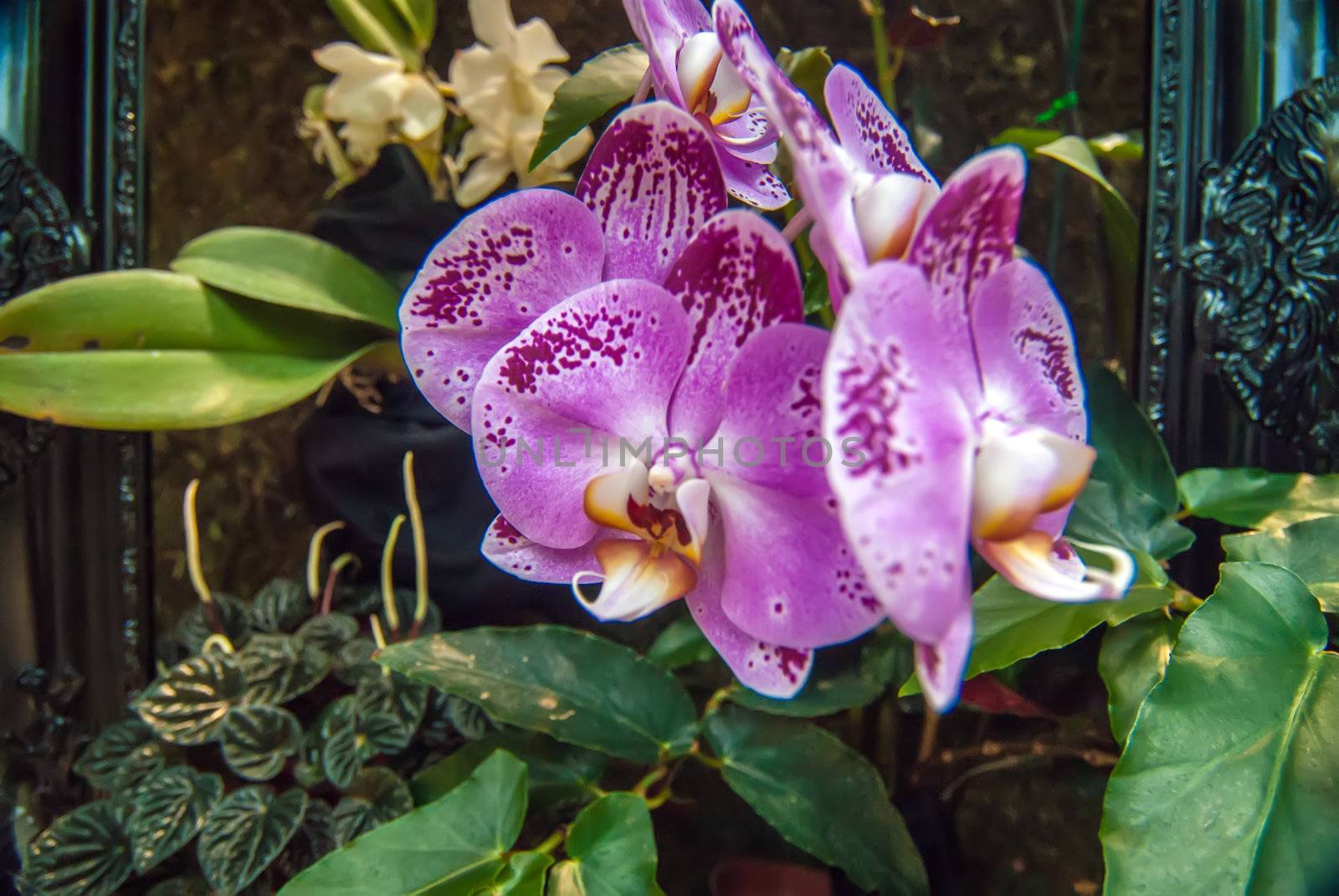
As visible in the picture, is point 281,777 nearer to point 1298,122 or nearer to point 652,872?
point 652,872

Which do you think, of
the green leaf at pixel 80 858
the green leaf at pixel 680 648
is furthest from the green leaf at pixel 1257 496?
the green leaf at pixel 80 858

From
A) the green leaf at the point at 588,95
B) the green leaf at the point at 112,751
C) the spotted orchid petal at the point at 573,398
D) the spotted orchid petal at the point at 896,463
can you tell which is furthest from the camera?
the green leaf at the point at 112,751

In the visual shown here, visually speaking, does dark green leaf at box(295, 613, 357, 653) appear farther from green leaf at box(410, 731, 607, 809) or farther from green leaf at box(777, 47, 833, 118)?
green leaf at box(777, 47, 833, 118)

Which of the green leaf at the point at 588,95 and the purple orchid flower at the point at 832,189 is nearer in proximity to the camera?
the purple orchid flower at the point at 832,189

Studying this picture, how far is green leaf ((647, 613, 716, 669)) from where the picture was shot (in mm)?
610

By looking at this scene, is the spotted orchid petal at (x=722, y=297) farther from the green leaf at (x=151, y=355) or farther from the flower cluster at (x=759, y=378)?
the green leaf at (x=151, y=355)

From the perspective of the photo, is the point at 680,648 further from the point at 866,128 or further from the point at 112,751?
the point at 112,751

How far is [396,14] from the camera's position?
73 cm

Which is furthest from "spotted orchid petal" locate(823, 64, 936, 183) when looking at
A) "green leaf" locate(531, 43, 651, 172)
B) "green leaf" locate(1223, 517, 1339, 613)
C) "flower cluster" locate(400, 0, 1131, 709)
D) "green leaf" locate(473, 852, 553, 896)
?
"green leaf" locate(473, 852, 553, 896)

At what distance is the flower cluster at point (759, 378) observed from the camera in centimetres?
23

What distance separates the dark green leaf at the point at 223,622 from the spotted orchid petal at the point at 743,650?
57cm

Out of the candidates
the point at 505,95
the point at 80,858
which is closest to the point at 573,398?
the point at 505,95

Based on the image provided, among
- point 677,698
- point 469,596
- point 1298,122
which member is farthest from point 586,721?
point 1298,122

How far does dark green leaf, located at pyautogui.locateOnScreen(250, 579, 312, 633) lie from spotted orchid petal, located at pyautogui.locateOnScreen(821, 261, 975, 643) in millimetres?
668
